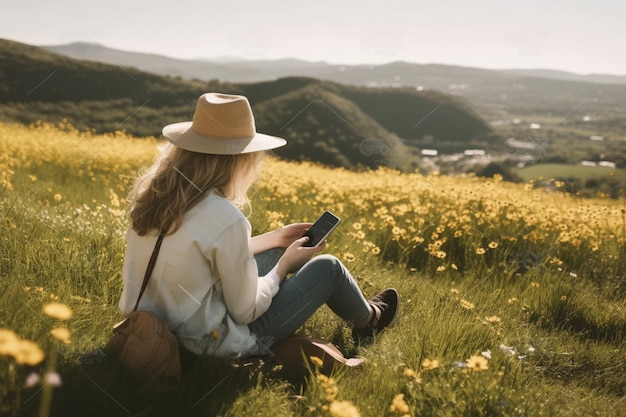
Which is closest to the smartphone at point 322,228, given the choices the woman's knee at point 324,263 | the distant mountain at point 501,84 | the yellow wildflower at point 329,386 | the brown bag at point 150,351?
the woman's knee at point 324,263

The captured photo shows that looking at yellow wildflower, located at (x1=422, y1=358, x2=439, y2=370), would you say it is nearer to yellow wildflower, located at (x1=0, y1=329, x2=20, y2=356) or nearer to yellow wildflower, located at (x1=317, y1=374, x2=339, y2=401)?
yellow wildflower, located at (x1=317, y1=374, x2=339, y2=401)

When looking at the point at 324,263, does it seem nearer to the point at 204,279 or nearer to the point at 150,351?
the point at 204,279

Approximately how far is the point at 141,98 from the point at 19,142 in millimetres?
63339

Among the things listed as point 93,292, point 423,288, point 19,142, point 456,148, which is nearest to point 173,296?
point 93,292

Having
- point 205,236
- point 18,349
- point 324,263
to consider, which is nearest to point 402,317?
point 324,263

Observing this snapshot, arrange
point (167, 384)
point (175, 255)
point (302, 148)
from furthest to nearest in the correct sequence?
point (302, 148), point (175, 255), point (167, 384)

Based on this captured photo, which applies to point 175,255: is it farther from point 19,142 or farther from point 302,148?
point 302,148

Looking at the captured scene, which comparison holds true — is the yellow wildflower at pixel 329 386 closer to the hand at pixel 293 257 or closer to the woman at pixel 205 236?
the woman at pixel 205 236

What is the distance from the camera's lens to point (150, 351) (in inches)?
82.4

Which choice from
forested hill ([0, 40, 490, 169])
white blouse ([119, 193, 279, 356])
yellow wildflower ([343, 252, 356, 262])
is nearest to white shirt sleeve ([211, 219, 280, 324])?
white blouse ([119, 193, 279, 356])

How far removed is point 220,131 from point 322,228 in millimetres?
774

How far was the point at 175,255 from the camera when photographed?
2.21 metres

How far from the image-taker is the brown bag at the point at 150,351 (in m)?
2.09

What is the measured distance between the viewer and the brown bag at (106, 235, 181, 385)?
2088mm
